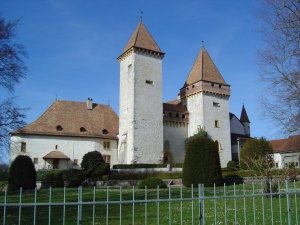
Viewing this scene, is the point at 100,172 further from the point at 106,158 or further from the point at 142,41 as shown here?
the point at 142,41

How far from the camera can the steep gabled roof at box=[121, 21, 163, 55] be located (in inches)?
1451

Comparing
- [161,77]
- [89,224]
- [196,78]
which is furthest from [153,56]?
[89,224]

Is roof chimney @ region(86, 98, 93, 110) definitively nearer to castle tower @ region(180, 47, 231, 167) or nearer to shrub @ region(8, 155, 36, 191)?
castle tower @ region(180, 47, 231, 167)

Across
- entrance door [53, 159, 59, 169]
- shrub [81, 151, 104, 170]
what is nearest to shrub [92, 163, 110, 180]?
shrub [81, 151, 104, 170]

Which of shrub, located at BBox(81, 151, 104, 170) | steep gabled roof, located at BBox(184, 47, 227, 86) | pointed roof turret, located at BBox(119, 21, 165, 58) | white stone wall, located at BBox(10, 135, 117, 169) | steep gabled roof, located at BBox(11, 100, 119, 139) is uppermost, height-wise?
pointed roof turret, located at BBox(119, 21, 165, 58)

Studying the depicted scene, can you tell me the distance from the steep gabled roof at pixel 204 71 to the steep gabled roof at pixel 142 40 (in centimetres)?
605

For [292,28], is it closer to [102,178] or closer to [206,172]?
[206,172]

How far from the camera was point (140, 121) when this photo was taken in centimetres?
3509

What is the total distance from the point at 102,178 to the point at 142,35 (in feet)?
64.3

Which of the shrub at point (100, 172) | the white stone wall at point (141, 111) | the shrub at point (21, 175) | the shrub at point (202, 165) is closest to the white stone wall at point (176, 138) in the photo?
the white stone wall at point (141, 111)

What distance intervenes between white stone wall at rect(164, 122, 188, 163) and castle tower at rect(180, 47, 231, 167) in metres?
1.25

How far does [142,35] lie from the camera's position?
125ft

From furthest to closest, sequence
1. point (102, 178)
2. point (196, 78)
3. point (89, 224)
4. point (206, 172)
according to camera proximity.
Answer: point (196, 78)
point (102, 178)
point (206, 172)
point (89, 224)

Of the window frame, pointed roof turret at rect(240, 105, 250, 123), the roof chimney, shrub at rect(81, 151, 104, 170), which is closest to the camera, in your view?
shrub at rect(81, 151, 104, 170)
